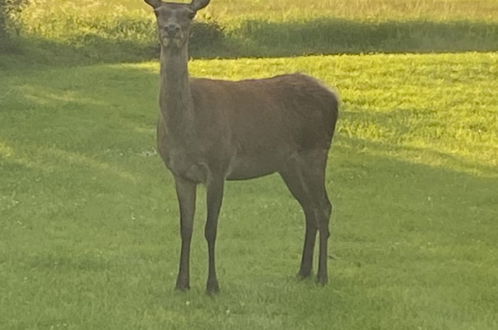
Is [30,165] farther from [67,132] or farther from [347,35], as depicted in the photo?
[347,35]

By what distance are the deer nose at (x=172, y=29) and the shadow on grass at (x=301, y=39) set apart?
19.5 m

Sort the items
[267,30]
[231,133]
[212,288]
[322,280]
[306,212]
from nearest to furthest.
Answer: [212,288] < [231,133] < [322,280] < [306,212] < [267,30]

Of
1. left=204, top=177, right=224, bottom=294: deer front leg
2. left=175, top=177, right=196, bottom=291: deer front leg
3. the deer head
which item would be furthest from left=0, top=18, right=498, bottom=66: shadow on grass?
the deer head

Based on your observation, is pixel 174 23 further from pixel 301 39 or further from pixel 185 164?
pixel 301 39

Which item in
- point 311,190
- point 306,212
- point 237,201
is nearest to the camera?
point 311,190

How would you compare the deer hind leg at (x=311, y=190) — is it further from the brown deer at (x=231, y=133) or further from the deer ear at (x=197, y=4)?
the deer ear at (x=197, y=4)

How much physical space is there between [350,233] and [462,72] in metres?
13.1

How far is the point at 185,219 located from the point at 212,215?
26 centimetres

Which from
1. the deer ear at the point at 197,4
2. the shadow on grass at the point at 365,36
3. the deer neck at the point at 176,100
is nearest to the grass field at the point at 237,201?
the shadow on grass at the point at 365,36

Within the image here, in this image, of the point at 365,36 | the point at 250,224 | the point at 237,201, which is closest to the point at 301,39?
the point at 365,36

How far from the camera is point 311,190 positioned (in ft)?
31.7

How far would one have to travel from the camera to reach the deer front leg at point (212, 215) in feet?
28.6

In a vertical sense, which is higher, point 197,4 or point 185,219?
point 197,4

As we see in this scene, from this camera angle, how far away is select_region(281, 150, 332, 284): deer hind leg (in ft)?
31.6
